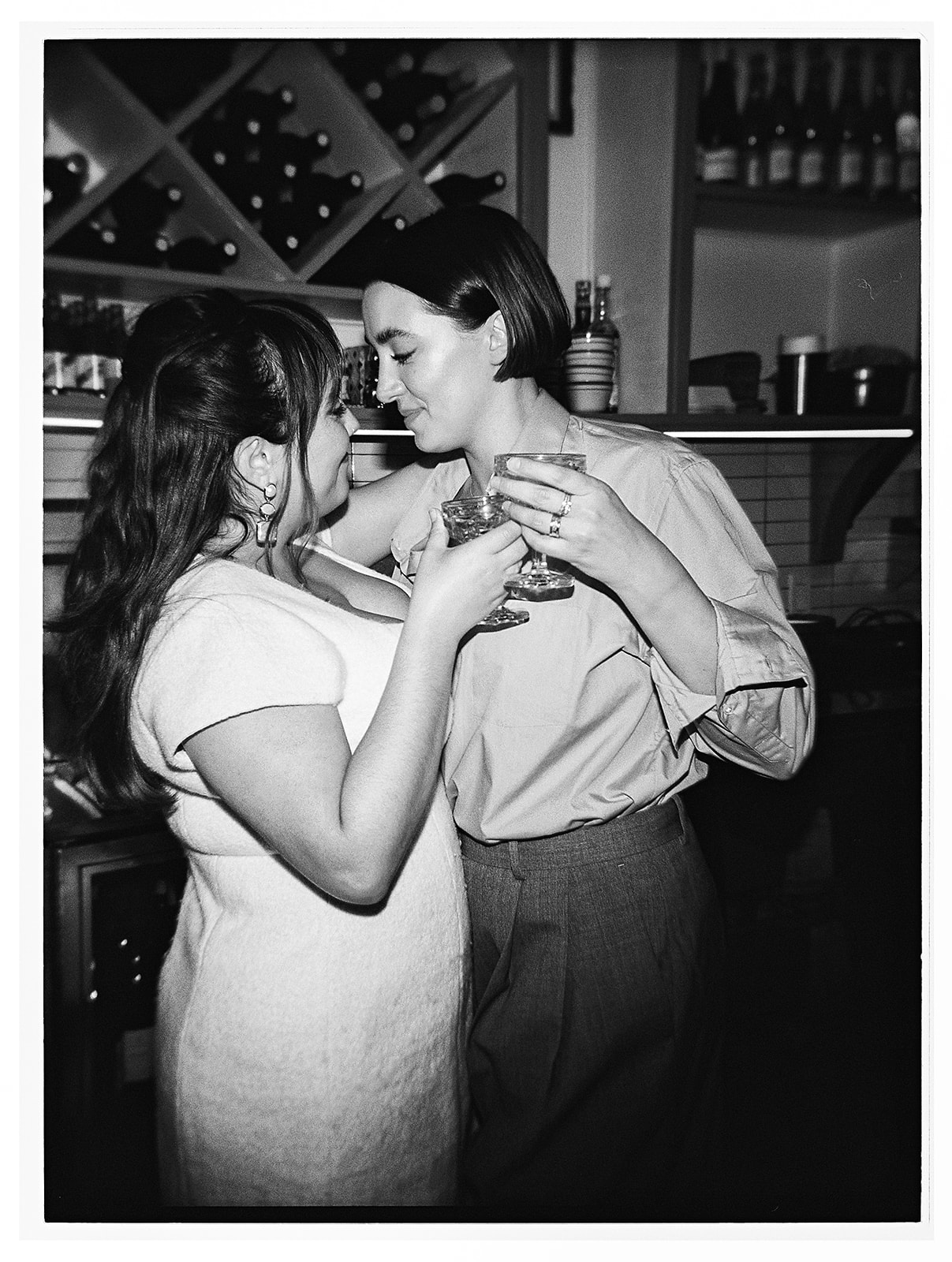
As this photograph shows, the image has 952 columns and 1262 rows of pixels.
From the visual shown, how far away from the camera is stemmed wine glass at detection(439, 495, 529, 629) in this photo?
1.31 m

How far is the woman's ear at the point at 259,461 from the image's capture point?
50.1 inches

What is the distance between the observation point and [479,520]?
133 cm

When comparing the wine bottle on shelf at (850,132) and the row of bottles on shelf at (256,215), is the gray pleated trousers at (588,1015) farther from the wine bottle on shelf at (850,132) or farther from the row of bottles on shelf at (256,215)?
the row of bottles on shelf at (256,215)

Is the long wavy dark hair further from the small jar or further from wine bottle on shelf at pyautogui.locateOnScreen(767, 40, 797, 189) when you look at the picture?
the small jar

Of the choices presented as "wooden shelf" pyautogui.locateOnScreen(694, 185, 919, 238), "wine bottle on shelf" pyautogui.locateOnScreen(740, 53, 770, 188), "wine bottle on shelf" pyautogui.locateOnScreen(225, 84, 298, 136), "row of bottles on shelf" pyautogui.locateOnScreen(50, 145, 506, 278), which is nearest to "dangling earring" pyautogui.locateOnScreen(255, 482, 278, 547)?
"row of bottles on shelf" pyautogui.locateOnScreen(50, 145, 506, 278)

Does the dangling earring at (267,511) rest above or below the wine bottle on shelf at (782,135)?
below

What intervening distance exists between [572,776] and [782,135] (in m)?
2.08

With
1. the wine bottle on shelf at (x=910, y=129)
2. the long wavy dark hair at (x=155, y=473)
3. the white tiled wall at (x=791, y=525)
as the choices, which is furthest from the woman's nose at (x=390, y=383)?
the white tiled wall at (x=791, y=525)

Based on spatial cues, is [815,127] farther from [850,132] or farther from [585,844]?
[585,844]

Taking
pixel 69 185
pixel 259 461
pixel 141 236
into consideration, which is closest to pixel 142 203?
pixel 141 236

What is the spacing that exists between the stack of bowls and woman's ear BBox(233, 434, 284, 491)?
4.97 feet

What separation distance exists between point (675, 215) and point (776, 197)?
0.88 feet

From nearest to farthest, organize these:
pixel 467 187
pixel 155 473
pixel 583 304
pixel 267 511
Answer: pixel 155 473
pixel 267 511
pixel 467 187
pixel 583 304

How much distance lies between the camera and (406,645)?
117 cm
